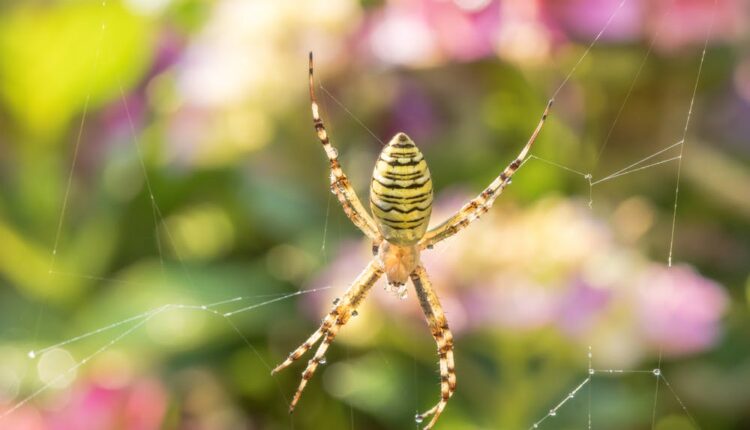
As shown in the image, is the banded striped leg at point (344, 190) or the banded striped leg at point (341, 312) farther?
the banded striped leg at point (341, 312)

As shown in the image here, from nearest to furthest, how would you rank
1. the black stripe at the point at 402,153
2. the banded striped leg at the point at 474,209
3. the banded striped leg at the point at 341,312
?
the black stripe at the point at 402,153
the banded striped leg at the point at 474,209
the banded striped leg at the point at 341,312

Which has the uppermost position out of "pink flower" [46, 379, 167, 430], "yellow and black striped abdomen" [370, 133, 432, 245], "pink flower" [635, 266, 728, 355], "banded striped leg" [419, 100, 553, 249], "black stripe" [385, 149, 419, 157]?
"black stripe" [385, 149, 419, 157]

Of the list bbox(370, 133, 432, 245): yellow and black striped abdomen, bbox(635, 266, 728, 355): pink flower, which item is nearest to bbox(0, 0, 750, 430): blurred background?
bbox(635, 266, 728, 355): pink flower

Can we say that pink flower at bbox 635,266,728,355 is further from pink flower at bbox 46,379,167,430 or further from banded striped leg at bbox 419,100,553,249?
pink flower at bbox 46,379,167,430

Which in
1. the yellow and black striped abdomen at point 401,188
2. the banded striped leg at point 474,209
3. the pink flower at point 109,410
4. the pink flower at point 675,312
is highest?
the yellow and black striped abdomen at point 401,188

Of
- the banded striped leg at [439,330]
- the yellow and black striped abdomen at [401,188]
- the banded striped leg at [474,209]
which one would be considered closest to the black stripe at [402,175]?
the yellow and black striped abdomen at [401,188]

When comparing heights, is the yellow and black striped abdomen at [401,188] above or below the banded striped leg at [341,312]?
above

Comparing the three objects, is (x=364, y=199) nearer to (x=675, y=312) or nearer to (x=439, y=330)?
(x=439, y=330)

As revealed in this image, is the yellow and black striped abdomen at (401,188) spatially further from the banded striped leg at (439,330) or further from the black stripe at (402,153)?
the banded striped leg at (439,330)
